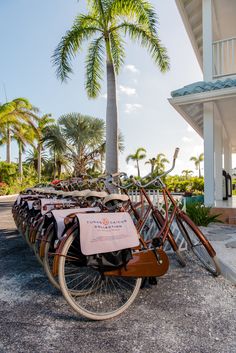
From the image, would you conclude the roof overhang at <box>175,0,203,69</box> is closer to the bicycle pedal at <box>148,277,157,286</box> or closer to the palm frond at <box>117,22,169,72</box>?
the palm frond at <box>117,22,169,72</box>

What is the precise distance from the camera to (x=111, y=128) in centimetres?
887

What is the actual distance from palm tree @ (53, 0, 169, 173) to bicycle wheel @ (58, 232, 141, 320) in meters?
6.01

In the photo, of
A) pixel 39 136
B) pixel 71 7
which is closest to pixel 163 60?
pixel 71 7

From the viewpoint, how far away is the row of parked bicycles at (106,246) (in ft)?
7.16

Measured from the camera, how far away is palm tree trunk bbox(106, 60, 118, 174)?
8820 mm

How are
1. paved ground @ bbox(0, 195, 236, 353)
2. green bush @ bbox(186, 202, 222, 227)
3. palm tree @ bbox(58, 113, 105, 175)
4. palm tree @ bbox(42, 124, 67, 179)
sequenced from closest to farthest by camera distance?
paved ground @ bbox(0, 195, 236, 353), green bush @ bbox(186, 202, 222, 227), palm tree @ bbox(58, 113, 105, 175), palm tree @ bbox(42, 124, 67, 179)

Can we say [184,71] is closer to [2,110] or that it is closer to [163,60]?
[163,60]

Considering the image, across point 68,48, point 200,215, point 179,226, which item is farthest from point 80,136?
point 179,226

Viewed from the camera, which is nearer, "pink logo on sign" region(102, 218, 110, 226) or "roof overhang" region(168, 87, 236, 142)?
"pink logo on sign" region(102, 218, 110, 226)

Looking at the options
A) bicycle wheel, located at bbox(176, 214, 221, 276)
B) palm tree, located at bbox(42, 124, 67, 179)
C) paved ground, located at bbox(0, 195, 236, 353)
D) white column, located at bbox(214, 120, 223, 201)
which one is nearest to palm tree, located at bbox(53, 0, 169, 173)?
white column, located at bbox(214, 120, 223, 201)

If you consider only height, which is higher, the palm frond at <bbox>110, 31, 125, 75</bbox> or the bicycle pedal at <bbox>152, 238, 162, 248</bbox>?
the palm frond at <bbox>110, 31, 125, 75</bbox>

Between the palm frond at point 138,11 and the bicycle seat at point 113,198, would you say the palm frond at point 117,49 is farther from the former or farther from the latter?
the bicycle seat at point 113,198

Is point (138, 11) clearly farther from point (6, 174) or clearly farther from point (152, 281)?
point (6, 174)

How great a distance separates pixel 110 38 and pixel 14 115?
1342 cm
